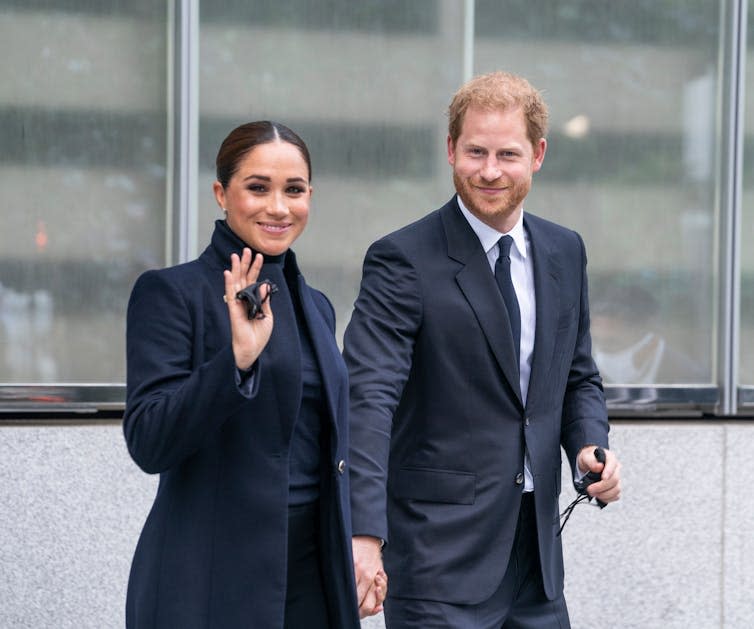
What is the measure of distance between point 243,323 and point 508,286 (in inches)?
43.9

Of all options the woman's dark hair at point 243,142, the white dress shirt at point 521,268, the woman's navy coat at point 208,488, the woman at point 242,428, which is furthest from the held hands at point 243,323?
the white dress shirt at point 521,268

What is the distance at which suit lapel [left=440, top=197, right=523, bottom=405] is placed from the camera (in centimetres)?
346

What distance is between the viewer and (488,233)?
3.64 meters

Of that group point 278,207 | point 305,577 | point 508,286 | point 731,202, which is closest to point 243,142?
point 278,207

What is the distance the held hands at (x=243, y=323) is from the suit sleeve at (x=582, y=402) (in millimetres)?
1234

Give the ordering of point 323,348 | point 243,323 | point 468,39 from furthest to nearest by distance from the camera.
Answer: point 468,39 < point 323,348 < point 243,323

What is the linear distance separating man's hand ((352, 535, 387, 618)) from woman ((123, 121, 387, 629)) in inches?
3.9

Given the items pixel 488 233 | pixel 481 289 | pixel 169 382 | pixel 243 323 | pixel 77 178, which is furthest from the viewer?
pixel 77 178

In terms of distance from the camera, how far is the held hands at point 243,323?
267cm

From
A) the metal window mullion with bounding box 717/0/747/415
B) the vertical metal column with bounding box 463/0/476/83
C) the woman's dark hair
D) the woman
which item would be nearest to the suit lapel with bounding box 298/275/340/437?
the woman

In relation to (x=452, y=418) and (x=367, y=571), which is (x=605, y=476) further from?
(x=367, y=571)

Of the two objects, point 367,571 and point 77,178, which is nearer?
point 367,571

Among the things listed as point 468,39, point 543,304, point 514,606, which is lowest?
point 514,606

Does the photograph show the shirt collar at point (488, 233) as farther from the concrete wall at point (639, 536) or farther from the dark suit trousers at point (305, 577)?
the concrete wall at point (639, 536)
